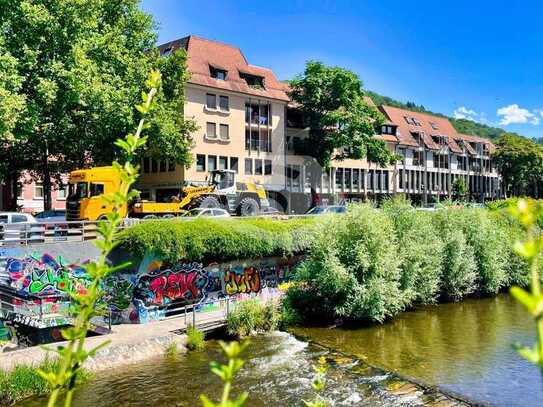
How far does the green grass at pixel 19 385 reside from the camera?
15062 mm

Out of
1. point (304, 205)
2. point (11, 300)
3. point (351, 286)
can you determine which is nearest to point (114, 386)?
point (11, 300)

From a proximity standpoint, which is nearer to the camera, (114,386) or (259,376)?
(114,386)

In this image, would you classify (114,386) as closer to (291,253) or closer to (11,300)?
(11,300)

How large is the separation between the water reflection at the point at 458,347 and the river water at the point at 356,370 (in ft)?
0.12

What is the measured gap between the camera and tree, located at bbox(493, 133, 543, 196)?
78562 mm

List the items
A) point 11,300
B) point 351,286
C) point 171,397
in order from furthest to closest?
point 351,286, point 11,300, point 171,397

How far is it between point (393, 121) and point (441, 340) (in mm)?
54540

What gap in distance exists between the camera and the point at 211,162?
48312 mm

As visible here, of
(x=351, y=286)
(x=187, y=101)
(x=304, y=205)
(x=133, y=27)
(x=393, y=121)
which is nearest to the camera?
(x=351, y=286)

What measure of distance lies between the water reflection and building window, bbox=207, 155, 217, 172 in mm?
25334

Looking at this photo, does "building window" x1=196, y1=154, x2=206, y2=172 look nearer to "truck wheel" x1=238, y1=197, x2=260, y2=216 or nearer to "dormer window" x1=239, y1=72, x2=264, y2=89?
"dormer window" x1=239, y1=72, x2=264, y2=89

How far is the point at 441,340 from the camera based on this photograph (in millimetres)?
22922

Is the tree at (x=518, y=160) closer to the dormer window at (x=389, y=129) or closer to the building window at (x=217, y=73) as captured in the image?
the dormer window at (x=389, y=129)

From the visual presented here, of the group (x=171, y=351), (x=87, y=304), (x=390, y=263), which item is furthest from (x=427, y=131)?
(x=87, y=304)
